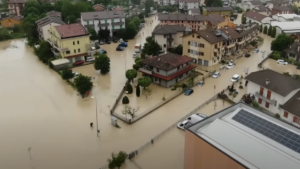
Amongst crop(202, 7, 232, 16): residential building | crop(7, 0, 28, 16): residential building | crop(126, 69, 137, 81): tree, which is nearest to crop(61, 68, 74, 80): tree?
crop(126, 69, 137, 81): tree

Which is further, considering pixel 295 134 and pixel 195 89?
pixel 195 89

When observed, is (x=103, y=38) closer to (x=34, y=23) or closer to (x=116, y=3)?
(x=34, y=23)

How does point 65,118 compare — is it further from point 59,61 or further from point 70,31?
point 70,31

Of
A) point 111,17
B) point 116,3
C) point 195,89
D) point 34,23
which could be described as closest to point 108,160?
point 195,89

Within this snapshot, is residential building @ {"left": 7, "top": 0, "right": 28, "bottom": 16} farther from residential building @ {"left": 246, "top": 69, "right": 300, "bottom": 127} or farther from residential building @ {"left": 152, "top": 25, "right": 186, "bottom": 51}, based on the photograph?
residential building @ {"left": 246, "top": 69, "right": 300, "bottom": 127}

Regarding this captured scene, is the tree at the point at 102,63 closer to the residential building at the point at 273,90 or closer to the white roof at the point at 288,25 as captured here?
the residential building at the point at 273,90

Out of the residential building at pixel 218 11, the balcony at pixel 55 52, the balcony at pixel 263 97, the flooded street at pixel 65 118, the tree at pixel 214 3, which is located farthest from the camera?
the tree at pixel 214 3

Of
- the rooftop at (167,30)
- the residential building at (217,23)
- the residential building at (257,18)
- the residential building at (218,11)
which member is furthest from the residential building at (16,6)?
the residential building at (257,18)
